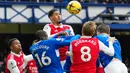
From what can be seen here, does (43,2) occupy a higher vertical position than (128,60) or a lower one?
higher

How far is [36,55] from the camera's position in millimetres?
10219

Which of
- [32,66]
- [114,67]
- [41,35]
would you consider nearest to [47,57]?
[41,35]

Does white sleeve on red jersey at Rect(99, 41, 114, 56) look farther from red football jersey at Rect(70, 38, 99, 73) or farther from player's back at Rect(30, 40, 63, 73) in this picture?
player's back at Rect(30, 40, 63, 73)

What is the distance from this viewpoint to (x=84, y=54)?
985 cm

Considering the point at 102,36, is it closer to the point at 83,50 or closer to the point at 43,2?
the point at 83,50

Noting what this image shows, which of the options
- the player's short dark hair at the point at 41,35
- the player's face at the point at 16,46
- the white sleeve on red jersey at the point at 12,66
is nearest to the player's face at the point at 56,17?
the player's face at the point at 16,46

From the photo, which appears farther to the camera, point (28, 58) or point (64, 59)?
point (28, 58)

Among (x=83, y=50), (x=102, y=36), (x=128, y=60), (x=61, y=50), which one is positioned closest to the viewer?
(x=83, y=50)

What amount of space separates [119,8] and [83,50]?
15329 mm

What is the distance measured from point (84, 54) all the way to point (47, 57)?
0.74 metres

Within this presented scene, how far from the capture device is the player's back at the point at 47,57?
1003 centimetres

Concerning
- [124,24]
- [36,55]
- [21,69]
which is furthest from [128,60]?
[36,55]

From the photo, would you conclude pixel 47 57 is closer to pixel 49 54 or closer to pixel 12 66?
pixel 49 54

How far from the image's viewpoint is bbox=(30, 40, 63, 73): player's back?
10.0m
